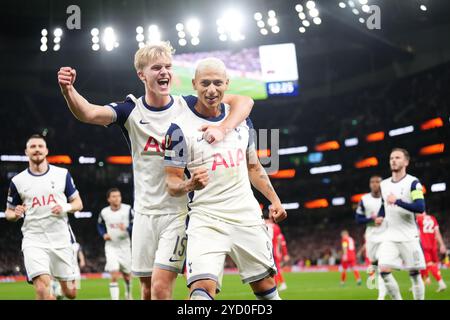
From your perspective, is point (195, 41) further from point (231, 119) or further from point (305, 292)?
point (231, 119)

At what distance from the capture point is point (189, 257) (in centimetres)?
497

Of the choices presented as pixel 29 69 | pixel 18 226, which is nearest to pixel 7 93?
pixel 29 69

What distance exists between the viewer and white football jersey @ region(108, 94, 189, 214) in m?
5.78

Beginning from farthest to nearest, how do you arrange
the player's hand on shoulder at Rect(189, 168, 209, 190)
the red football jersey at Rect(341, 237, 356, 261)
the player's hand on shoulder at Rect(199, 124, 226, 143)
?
1. the red football jersey at Rect(341, 237, 356, 261)
2. the player's hand on shoulder at Rect(199, 124, 226, 143)
3. the player's hand on shoulder at Rect(189, 168, 209, 190)

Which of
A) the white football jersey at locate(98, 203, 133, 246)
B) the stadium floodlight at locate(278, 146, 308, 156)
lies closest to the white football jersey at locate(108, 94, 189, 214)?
the white football jersey at locate(98, 203, 133, 246)

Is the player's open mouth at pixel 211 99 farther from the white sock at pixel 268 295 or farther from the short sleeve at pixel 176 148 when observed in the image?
the white sock at pixel 268 295

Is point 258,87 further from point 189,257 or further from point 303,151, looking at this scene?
point 189,257

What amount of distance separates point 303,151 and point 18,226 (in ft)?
68.7

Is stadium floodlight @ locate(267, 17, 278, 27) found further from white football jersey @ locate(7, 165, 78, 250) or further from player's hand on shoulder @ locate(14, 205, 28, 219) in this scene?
player's hand on shoulder @ locate(14, 205, 28, 219)

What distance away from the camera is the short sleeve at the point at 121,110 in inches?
226

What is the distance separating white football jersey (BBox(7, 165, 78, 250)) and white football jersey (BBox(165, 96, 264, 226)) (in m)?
4.03

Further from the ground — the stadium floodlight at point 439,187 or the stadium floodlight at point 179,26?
the stadium floodlight at point 179,26

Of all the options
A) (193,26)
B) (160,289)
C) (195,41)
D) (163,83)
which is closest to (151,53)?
(163,83)

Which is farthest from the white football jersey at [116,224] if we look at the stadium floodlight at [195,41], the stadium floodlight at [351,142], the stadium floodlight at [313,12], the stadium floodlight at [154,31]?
the stadium floodlight at [351,142]
